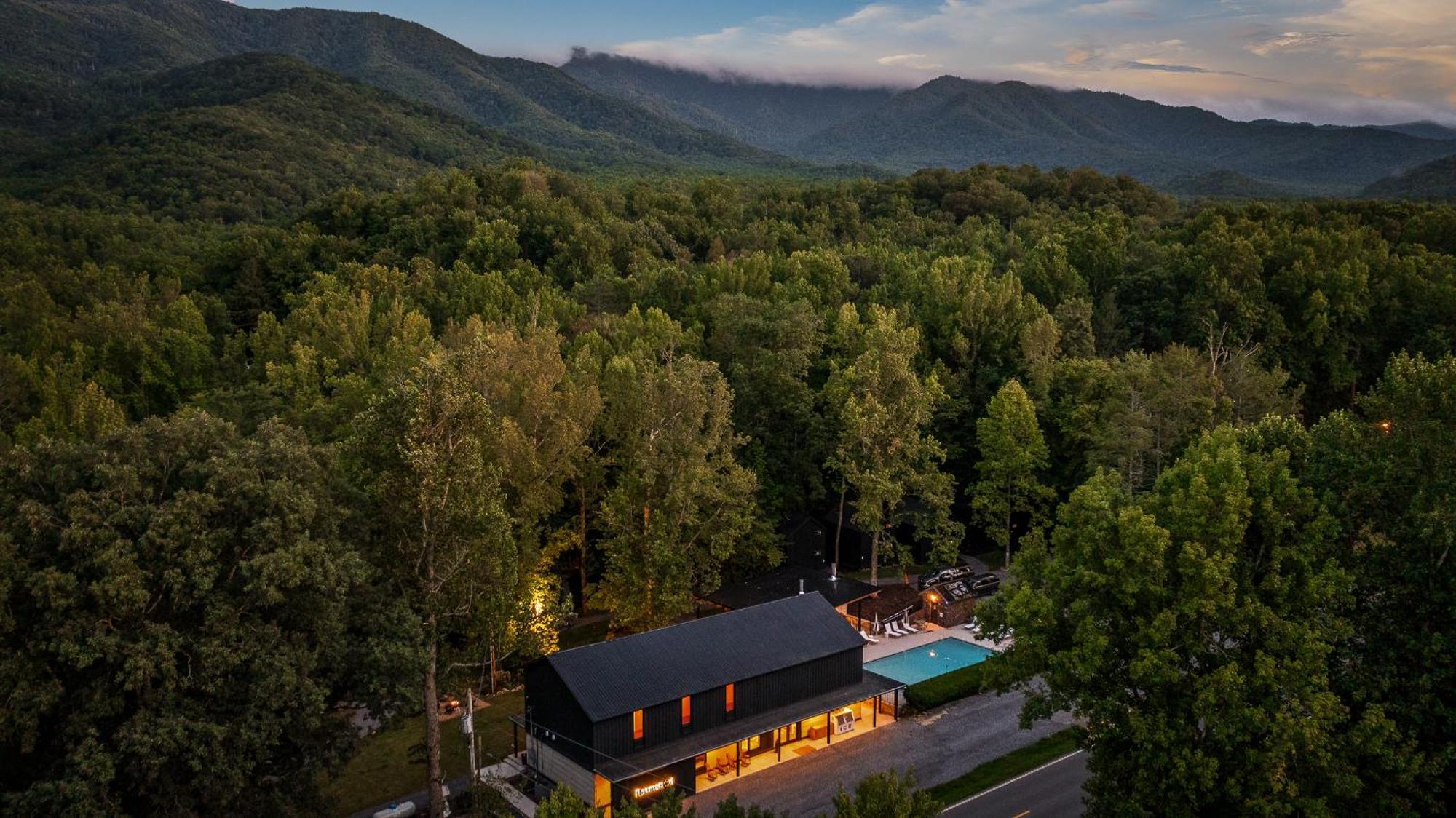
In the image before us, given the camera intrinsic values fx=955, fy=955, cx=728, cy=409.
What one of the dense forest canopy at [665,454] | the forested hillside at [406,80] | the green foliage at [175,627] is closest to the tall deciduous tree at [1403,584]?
the dense forest canopy at [665,454]

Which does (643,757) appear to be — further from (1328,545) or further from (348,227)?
(348,227)

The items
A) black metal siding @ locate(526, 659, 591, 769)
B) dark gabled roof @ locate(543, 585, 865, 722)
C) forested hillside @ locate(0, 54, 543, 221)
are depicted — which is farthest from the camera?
forested hillside @ locate(0, 54, 543, 221)

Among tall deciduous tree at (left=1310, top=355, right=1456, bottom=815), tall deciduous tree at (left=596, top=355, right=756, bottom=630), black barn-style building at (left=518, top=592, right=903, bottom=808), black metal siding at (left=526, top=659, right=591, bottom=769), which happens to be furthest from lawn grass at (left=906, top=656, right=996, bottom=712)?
tall deciduous tree at (left=1310, top=355, right=1456, bottom=815)

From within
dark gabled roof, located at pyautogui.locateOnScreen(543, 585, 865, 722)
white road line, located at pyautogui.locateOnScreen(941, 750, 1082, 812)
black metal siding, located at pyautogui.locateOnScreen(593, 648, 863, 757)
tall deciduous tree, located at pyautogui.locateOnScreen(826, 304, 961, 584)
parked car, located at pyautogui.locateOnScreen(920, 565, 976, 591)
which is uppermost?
tall deciduous tree, located at pyautogui.locateOnScreen(826, 304, 961, 584)

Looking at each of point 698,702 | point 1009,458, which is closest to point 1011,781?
point 698,702

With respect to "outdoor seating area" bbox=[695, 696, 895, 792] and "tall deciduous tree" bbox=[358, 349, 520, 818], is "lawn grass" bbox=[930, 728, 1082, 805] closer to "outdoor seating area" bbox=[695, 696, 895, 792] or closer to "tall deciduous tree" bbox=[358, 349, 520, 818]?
"outdoor seating area" bbox=[695, 696, 895, 792]

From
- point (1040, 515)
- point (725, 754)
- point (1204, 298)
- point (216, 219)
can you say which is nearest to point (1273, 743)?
point (725, 754)
